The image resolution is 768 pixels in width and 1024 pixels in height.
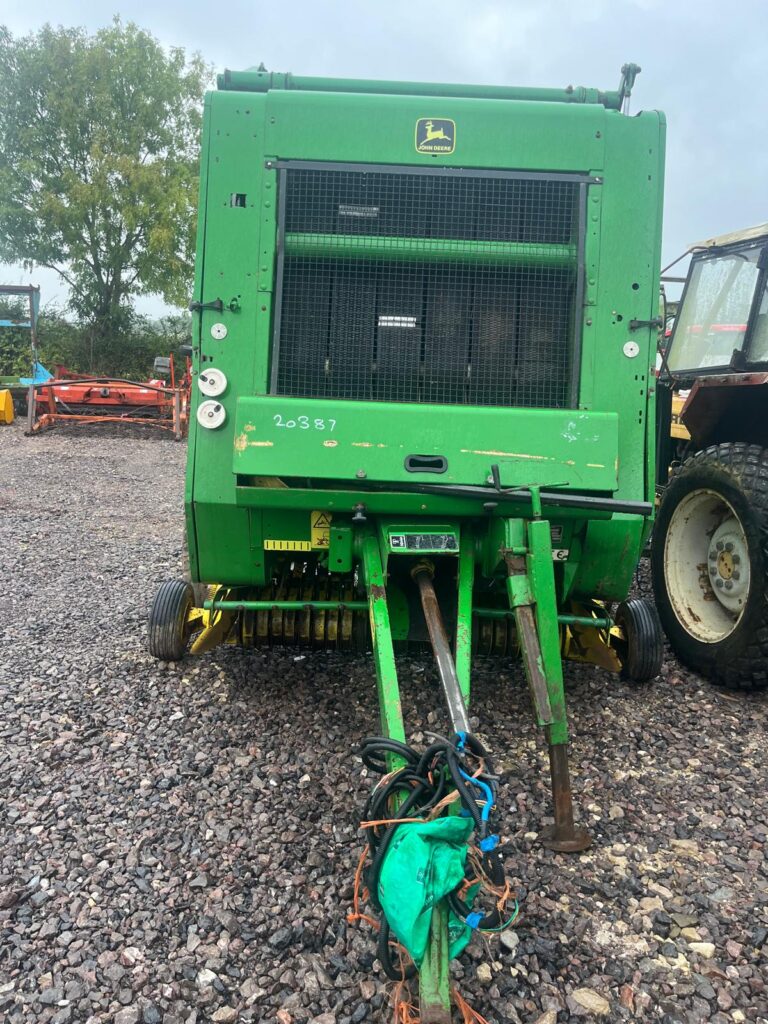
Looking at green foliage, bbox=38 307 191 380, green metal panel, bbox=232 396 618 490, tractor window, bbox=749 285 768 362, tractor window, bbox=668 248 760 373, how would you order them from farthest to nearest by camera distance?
Answer: green foliage, bbox=38 307 191 380 → tractor window, bbox=668 248 760 373 → tractor window, bbox=749 285 768 362 → green metal panel, bbox=232 396 618 490

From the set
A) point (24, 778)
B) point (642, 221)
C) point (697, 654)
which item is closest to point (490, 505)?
point (642, 221)

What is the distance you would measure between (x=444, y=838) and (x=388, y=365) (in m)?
2.11

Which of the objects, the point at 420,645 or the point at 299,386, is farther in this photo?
the point at 420,645

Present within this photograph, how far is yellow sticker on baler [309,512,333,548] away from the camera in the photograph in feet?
11.1

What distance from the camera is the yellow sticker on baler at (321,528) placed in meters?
3.39

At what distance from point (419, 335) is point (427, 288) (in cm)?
22

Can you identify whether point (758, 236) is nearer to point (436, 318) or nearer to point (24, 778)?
point (436, 318)

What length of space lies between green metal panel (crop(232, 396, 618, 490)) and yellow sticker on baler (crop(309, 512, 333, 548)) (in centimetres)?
38

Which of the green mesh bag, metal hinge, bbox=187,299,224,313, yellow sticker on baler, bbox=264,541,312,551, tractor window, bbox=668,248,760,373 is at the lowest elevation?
the green mesh bag

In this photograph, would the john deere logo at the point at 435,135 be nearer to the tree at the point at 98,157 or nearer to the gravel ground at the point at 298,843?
the gravel ground at the point at 298,843

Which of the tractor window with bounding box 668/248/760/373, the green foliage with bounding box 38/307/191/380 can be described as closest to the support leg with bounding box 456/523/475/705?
the tractor window with bounding box 668/248/760/373

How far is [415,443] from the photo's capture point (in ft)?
10.1

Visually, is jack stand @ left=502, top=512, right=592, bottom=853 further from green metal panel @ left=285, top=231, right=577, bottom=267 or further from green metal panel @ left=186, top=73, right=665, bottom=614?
green metal panel @ left=285, top=231, right=577, bottom=267

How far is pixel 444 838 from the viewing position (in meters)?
1.89
